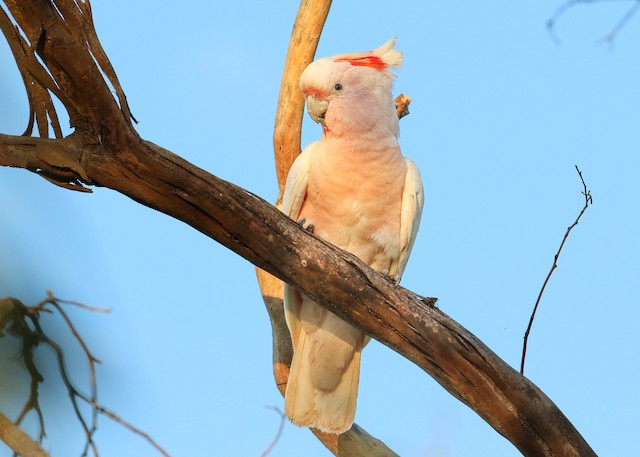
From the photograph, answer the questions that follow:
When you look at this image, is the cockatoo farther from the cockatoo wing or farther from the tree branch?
the tree branch

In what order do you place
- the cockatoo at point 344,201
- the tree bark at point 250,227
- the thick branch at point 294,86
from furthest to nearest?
the thick branch at point 294,86 < the cockatoo at point 344,201 < the tree bark at point 250,227

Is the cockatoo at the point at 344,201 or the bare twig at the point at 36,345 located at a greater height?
the cockatoo at the point at 344,201

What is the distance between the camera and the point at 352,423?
3.02m

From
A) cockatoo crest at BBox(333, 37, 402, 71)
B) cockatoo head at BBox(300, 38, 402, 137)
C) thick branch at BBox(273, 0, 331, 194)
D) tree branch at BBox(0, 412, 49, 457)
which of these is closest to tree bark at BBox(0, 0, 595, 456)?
cockatoo head at BBox(300, 38, 402, 137)

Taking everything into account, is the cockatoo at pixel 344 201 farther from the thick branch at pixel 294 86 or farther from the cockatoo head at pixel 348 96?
the thick branch at pixel 294 86

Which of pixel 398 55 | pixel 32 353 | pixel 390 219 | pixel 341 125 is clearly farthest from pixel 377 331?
pixel 32 353

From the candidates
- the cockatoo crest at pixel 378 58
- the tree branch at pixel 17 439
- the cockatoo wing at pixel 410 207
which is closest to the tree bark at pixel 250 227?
the cockatoo wing at pixel 410 207

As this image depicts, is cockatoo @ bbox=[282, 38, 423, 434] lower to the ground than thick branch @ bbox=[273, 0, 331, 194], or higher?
lower

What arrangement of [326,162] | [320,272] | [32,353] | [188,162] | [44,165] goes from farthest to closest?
[326,162], [320,272], [188,162], [44,165], [32,353]

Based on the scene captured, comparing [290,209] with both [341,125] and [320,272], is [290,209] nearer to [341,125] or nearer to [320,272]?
[341,125]

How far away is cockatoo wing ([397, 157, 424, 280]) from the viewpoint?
2959 millimetres

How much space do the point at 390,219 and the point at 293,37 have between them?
3.66ft

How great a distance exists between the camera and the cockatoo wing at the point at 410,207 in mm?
2959

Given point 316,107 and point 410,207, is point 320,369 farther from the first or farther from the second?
point 316,107
